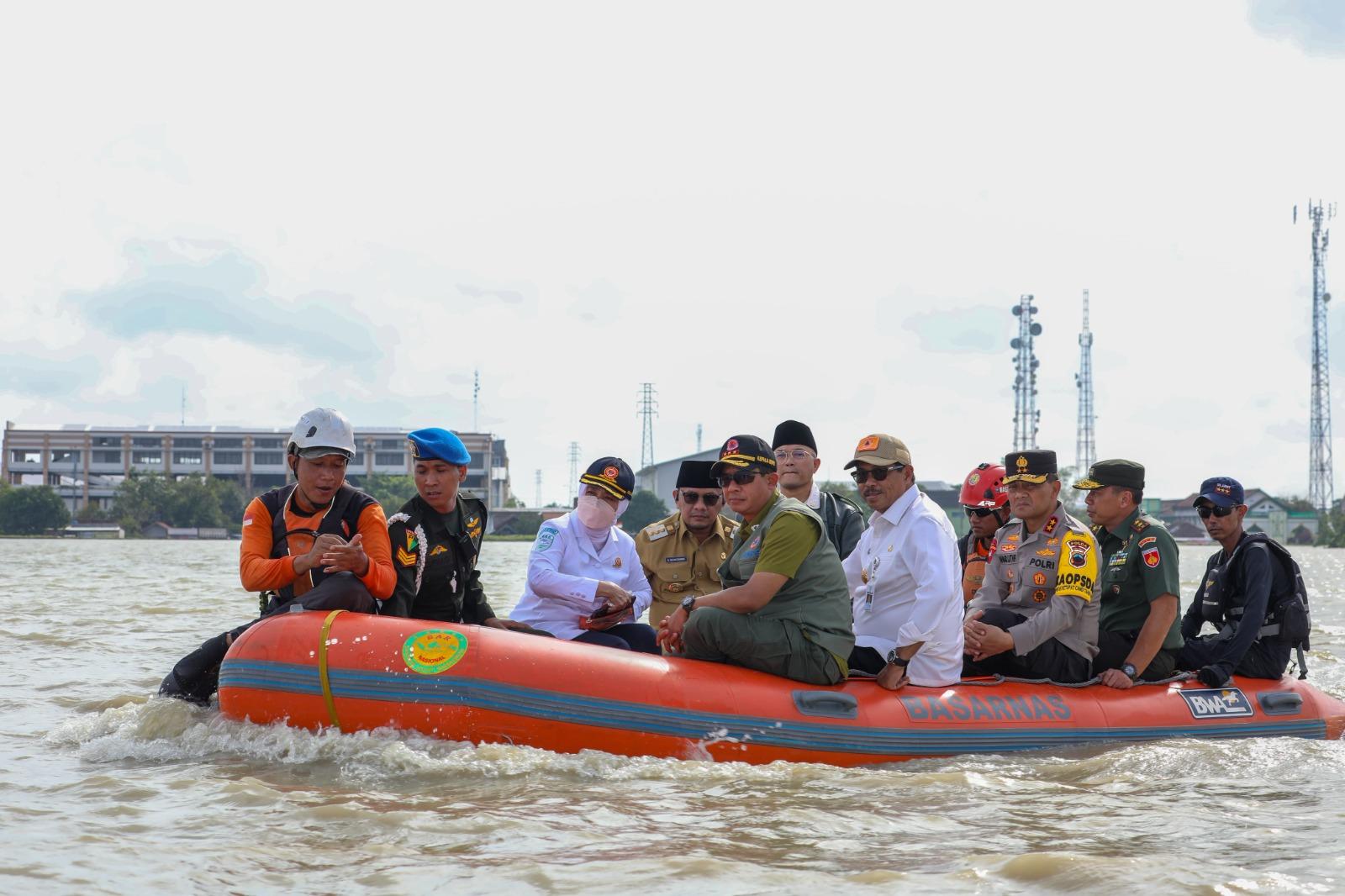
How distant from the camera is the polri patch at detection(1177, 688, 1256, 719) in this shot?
259 inches

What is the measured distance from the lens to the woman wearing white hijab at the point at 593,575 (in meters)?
6.71

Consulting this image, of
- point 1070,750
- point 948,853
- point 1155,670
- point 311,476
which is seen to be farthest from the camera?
point 1155,670

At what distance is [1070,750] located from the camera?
6207 mm

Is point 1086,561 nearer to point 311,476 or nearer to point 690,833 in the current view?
point 690,833

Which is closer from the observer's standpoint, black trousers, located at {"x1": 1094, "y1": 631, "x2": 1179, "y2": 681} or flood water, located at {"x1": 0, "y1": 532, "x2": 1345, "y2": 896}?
flood water, located at {"x1": 0, "y1": 532, "x2": 1345, "y2": 896}

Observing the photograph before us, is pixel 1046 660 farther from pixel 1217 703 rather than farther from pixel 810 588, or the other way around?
pixel 810 588

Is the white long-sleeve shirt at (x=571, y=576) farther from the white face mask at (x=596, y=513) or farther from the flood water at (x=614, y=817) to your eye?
the flood water at (x=614, y=817)

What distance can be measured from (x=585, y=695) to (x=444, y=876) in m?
1.62

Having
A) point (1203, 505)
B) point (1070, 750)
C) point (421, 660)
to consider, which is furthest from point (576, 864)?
point (1203, 505)

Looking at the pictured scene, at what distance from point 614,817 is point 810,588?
1427 mm

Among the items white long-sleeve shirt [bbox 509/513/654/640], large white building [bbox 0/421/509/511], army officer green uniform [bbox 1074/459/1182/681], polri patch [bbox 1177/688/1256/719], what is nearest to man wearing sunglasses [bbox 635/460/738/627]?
white long-sleeve shirt [bbox 509/513/654/640]

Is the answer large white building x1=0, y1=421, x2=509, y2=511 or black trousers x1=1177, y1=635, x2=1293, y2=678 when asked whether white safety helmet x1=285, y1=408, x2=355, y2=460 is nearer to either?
black trousers x1=1177, y1=635, x2=1293, y2=678

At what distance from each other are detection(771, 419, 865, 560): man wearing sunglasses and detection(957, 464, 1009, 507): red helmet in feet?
2.16

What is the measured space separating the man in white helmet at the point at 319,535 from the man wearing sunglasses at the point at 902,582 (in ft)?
7.26
